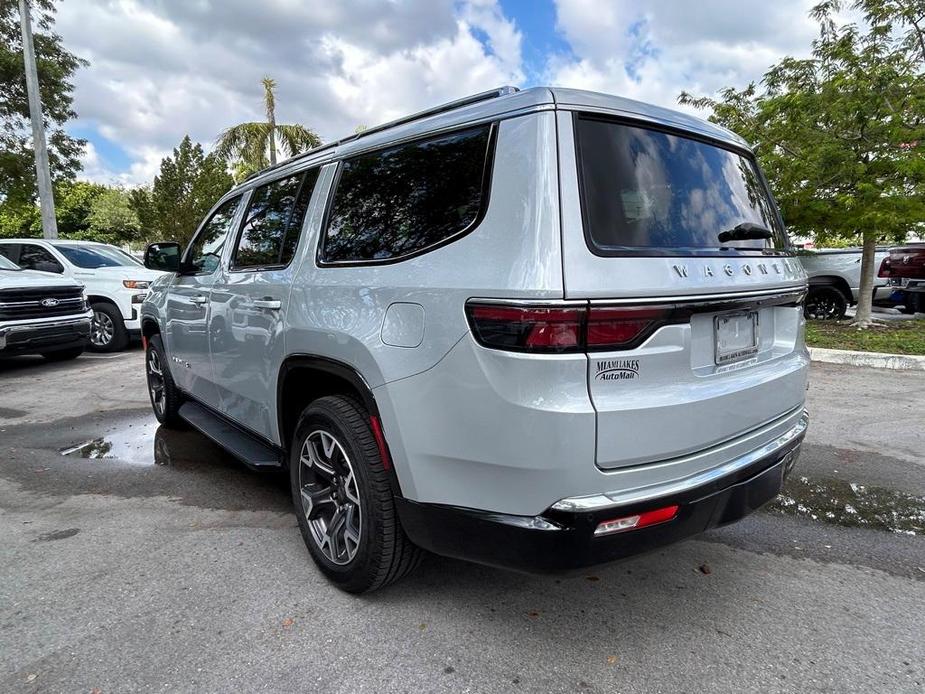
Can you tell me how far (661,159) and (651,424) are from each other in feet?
3.23


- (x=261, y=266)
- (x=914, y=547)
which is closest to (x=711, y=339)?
(x=914, y=547)

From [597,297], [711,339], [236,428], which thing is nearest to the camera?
[597,297]

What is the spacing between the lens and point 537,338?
181 centimetres

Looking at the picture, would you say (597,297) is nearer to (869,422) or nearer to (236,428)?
(236,428)

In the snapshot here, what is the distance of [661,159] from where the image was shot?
7.27ft

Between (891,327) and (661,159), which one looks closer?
(661,159)

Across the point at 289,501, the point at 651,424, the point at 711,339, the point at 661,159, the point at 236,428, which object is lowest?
the point at 289,501

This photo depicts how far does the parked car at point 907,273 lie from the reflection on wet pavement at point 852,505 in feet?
32.2

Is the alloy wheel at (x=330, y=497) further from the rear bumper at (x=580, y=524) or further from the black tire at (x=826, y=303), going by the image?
the black tire at (x=826, y=303)

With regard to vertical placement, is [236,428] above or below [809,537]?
above

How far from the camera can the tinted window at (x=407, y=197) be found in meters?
2.12

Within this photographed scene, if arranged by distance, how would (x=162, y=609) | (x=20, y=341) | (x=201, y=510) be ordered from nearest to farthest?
1. (x=162, y=609)
2. (x=201, y=510)
3. (x=20, y=341)

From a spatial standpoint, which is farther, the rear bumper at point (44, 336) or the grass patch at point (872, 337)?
the grass patch at point (872, 337)

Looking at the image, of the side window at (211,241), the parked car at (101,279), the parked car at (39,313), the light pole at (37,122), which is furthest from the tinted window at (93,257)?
the side window at (211,241)
